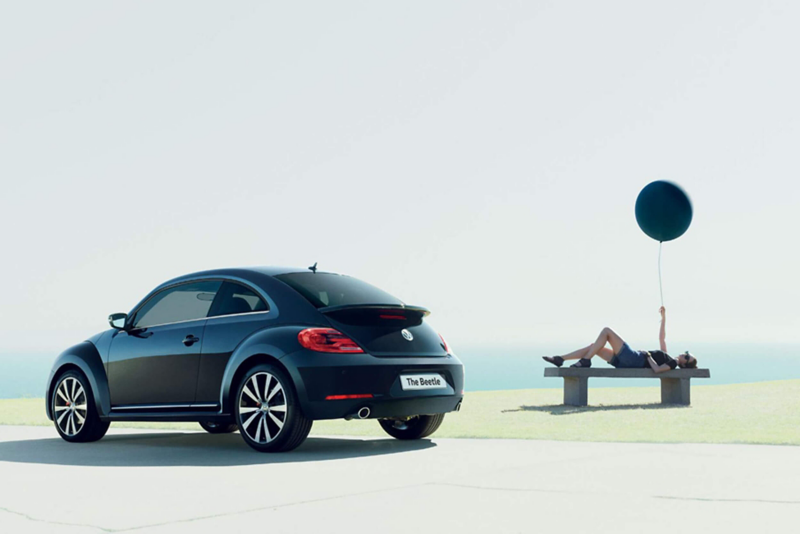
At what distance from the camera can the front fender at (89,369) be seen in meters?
9.43

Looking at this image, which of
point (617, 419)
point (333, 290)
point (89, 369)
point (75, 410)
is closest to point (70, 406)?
point (75, 410)

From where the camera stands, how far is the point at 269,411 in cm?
792

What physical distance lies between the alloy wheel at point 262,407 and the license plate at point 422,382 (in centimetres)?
104

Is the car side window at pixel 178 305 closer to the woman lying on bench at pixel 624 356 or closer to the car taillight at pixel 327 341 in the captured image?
the car taillight at pixel 327 341

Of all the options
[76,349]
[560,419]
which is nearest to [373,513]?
[76,349]

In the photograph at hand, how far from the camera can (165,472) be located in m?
6.77

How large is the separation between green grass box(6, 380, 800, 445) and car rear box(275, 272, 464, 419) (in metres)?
1.22

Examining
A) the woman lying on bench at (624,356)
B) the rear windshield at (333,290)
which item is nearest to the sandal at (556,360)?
the woman lying on bench at (624,356)

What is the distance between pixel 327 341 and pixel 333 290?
807mm

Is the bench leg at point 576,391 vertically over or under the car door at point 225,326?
under

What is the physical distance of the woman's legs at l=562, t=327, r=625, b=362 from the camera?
45.7ft

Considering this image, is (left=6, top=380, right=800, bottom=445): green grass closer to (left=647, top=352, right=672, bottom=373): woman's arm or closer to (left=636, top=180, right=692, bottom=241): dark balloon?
(left=647, top=352, right=672, bottom=373): woman's arm

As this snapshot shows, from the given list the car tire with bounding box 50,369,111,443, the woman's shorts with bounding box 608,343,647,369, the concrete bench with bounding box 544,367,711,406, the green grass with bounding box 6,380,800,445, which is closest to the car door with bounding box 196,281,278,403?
the car tire with bounding box 50,369,111,443

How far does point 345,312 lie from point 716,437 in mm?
3762
